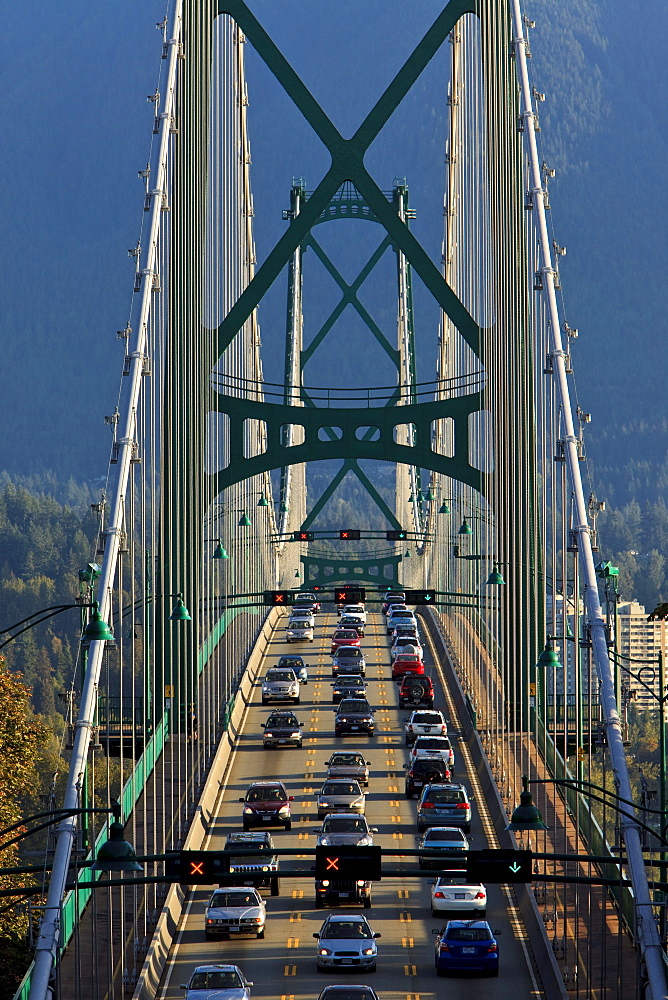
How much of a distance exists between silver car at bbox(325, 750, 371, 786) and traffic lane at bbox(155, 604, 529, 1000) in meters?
0.46

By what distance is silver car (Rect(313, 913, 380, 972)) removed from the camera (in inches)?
1314

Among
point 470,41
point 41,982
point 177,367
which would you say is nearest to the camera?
point 41,982

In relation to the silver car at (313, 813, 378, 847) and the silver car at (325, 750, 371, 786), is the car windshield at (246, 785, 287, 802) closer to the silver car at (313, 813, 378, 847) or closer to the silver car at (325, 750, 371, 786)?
the silver car at (313, 813, 378, 847)

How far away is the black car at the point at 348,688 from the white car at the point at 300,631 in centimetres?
2012

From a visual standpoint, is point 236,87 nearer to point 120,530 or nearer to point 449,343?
point 449,343

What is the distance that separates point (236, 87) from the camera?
8231cm

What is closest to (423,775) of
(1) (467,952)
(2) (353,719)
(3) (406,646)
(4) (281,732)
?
(4) (281,732)

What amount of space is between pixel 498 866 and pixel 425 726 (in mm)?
32643

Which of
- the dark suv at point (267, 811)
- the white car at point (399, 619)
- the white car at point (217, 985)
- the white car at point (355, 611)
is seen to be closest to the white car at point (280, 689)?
the dark suv at point (267, 811)

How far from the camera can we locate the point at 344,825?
42031 millimetres

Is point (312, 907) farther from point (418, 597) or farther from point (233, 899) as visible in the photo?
point (418, 597)

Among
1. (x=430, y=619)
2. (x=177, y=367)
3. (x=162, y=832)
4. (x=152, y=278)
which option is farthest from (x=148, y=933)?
(x=430, y=619)

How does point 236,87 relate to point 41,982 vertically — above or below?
above

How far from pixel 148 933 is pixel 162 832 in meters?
6.16
